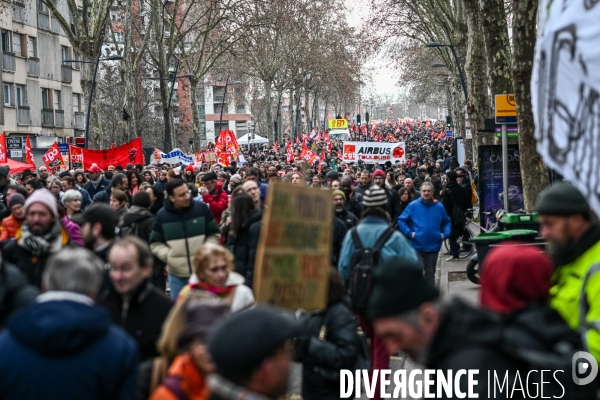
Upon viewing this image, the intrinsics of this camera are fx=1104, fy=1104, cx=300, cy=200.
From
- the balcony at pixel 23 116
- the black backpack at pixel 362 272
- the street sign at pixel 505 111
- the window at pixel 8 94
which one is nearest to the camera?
the black backpack at pixel 362 272

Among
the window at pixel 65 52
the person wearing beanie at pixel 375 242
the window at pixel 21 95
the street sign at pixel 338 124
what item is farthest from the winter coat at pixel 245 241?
the street sign at pixel 338 124

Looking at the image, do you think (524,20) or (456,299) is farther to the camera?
(524,20)

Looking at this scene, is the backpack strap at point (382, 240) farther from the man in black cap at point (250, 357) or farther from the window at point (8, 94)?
the window at point (8, 94)

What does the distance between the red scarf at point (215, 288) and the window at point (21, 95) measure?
43.4 metres

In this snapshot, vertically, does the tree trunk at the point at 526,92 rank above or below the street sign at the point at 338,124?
above

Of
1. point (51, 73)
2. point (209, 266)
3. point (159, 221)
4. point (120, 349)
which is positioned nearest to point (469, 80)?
point (159, 221)

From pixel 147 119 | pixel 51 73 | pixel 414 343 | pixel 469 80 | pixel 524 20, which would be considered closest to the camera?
pixel 414 343

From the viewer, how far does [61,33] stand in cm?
5309

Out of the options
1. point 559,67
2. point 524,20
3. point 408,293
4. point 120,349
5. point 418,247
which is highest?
point 524,20

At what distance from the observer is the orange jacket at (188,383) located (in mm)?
3834

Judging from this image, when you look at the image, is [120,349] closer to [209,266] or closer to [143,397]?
[143,397]

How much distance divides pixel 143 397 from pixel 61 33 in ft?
166

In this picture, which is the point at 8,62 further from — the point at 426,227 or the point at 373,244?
the point at 373,244

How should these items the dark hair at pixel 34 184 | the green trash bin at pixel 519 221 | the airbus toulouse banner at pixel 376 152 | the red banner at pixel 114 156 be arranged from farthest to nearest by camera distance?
the airbus toulouse banner at pixel 376 152
the red banner at pixel 114 156
the dark hair at pixel 34 184
the green trash bin at pixel 519 221
